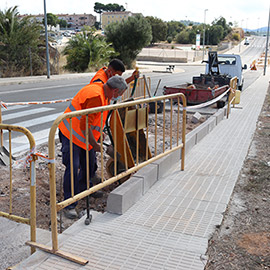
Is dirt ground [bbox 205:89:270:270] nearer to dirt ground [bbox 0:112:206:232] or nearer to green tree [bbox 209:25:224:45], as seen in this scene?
dirt ground [bbox 0:112:206:232]

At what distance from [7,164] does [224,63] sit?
13266 mm

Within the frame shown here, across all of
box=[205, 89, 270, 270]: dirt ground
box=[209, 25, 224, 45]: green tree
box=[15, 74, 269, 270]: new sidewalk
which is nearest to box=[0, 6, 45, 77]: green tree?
box=[15, 74, 269, 270]: new sidewalk

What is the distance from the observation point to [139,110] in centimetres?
460

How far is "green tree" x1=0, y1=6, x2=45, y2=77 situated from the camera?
76.3 feet

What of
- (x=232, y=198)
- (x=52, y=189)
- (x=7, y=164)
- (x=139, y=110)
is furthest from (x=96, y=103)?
(x=7, y=164)

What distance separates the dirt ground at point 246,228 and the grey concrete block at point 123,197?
3.52ft

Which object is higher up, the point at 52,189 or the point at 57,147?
the point at 52,189

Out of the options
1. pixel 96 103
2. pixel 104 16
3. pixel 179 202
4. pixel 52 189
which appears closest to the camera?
pixel 52 189

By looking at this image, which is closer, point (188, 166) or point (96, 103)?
point (96, 103)

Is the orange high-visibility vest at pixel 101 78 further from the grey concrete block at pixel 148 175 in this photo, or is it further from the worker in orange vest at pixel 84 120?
the grey concrete block at pixel 148 175

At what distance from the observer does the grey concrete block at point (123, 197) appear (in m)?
4.10

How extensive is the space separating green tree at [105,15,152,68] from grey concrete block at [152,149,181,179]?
3132 cm

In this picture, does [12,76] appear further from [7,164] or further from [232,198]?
[232,198]

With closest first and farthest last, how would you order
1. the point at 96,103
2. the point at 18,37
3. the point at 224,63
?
the point at 96,103
the point at 224,63
the point at 18,37
